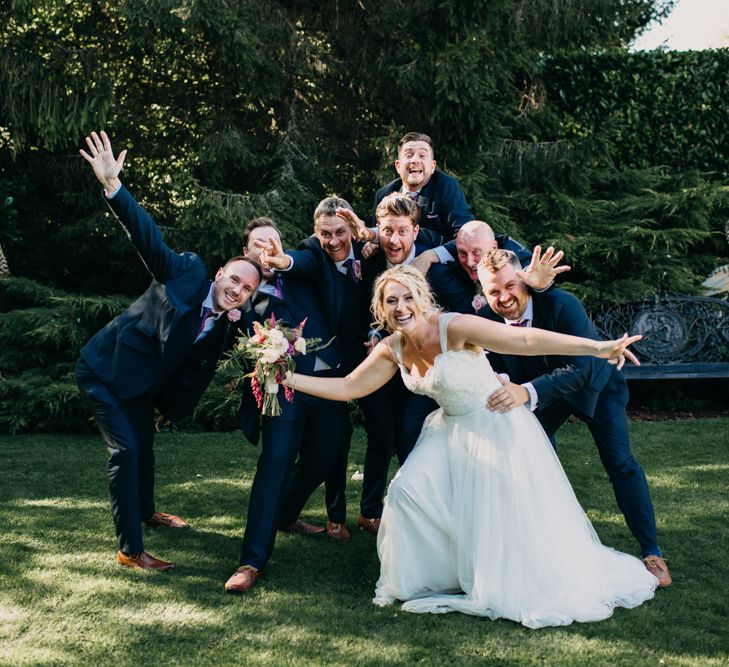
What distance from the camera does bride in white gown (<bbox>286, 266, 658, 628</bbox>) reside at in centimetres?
393

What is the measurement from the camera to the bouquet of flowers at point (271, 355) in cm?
414

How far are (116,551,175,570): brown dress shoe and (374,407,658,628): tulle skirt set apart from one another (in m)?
1.22

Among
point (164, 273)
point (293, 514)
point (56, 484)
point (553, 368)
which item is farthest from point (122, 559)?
point (553, 368)

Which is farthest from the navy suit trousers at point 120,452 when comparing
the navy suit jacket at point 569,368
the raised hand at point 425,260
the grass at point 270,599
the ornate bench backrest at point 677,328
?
the ornate bench backrest at point 677,328

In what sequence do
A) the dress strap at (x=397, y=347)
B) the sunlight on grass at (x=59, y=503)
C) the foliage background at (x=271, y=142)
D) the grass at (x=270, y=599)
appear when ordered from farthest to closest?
the foliage background at (x=271, y=142)
the sunlight on grass at (x=59, y=503)
the dress strap at (x=397, y=347)
the grass at (x=270, y=599)

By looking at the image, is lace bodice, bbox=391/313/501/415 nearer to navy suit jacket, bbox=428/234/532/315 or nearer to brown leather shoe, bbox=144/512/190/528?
navy suit jacket, bbox=428/234/532/315

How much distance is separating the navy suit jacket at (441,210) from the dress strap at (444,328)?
114 centimetres

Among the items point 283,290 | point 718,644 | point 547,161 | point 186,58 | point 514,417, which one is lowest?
point 718,644

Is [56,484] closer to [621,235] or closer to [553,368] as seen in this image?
[553,368]

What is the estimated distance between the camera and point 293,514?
5.16m

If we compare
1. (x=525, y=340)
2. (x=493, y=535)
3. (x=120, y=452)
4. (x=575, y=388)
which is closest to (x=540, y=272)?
(x=525, y=340)

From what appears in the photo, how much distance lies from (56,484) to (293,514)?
7.39 ft

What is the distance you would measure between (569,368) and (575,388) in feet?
0.35

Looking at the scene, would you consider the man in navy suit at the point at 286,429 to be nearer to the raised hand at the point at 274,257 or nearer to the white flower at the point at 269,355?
the raised hand at the point at 274,257
